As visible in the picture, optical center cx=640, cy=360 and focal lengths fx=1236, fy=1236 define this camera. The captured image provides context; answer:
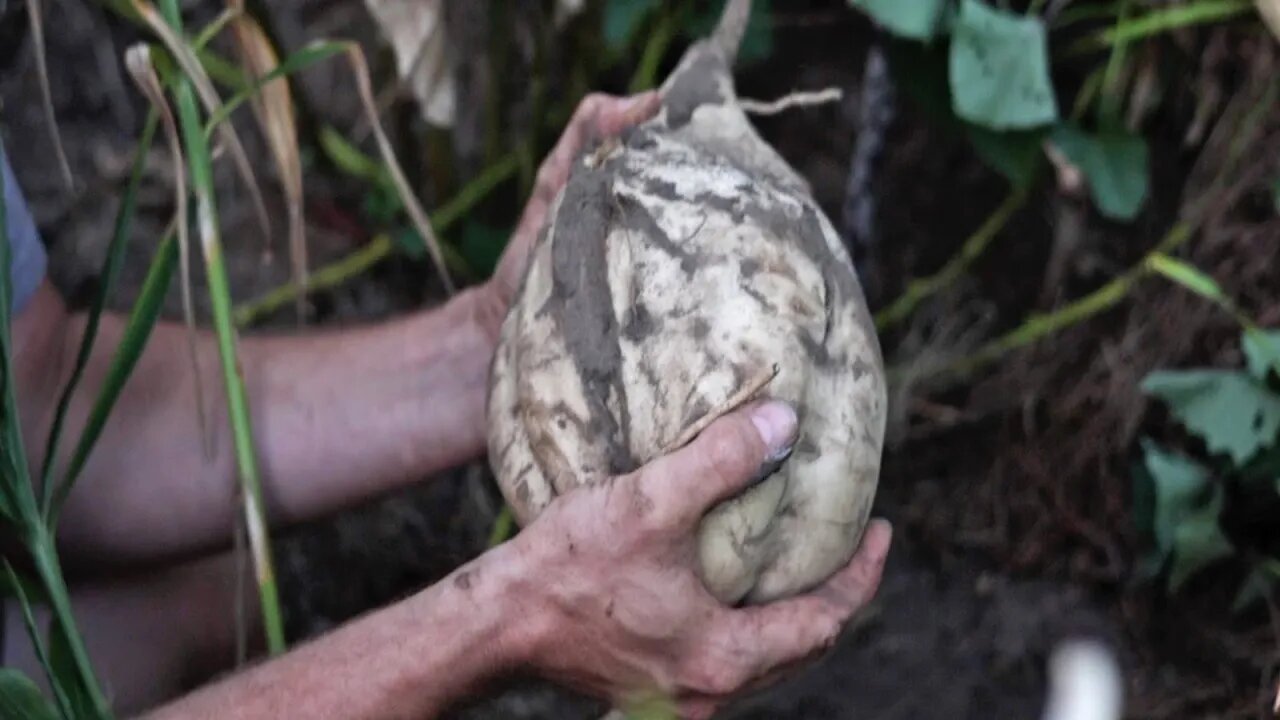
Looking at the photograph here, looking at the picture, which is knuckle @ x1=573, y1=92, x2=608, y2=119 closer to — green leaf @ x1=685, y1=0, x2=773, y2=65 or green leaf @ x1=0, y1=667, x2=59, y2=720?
green leaf @ x1=685, y1=0, x2=773, y2=65

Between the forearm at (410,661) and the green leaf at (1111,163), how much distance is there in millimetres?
792

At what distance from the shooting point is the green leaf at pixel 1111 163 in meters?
1.27

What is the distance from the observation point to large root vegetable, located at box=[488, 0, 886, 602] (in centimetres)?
81

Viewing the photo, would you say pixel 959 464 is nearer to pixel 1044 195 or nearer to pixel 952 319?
pixel 952 319

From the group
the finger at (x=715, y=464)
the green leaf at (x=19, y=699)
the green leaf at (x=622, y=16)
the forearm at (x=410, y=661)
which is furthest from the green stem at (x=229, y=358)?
the green leaf at (x=622, y=16)

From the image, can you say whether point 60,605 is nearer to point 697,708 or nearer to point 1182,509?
point 697,708

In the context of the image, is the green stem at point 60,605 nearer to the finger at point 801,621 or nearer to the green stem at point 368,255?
the finger at point 801,621

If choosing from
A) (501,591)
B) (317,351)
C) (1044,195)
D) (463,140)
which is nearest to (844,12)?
(1044,195)

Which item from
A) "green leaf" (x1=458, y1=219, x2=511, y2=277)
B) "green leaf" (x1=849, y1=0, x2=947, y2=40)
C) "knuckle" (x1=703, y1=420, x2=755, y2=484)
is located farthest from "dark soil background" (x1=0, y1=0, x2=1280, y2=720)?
"knuckle" (x1=703, y1=420, x2=755, y2=484)

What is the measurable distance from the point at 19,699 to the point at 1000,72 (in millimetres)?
965

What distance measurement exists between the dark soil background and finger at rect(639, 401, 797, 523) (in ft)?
2.02

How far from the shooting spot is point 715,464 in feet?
2.45

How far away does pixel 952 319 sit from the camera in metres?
1.51

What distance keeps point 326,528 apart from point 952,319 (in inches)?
32.4
